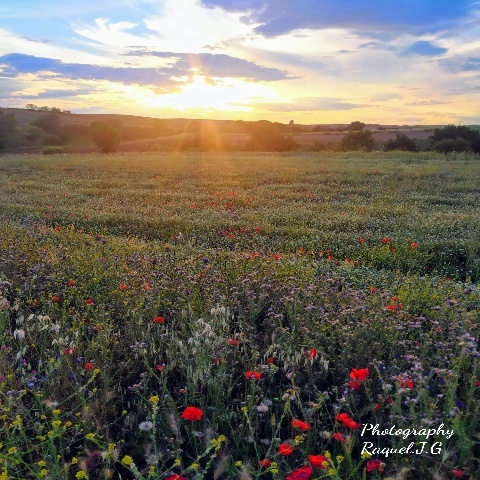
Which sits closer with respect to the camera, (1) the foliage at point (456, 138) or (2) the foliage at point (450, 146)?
(2) the foliage at point (450, 146)

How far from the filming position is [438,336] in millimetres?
4102

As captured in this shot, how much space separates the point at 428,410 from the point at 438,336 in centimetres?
149

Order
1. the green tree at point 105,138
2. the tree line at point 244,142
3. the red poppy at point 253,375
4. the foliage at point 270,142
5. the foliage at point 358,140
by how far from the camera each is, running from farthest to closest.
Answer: the green tree at point 105,138
the foliage at point 358,140
the foliage at point 270,142
the tree line at point 244,142
the red poppy at point 253,375

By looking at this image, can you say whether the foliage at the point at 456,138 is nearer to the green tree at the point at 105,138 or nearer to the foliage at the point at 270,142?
the foliage at the point at 270,142

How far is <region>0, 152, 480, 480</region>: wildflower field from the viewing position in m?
2.75

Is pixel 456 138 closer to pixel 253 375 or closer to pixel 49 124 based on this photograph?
pixel 253 375

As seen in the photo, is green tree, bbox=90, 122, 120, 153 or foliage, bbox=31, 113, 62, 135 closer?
green tree, bbox=90, 122, 120, 153

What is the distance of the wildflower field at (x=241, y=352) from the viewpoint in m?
2.75

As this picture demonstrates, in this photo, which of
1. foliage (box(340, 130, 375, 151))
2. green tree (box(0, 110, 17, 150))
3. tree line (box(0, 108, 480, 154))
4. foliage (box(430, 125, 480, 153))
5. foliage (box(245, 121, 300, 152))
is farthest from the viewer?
green tree (box(0, 110, 17, 150))

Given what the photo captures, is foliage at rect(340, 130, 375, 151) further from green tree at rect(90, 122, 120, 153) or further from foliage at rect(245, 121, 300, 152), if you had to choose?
green tree at rect(90, 122, 120, 153)

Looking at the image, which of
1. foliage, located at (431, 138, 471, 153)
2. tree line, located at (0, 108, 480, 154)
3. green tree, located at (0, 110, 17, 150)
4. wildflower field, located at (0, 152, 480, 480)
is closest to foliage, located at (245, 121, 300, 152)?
tree line, located at (0, 108, 480, 154)

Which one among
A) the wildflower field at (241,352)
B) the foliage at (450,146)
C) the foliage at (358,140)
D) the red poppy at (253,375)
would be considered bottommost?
the wildflower field at (241,352)

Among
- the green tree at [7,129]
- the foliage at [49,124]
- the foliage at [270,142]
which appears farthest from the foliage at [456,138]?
the foliage at [49,124]

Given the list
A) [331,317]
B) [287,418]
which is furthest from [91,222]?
[287,418]
